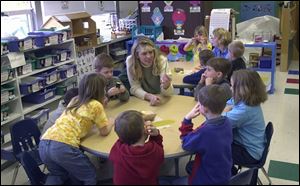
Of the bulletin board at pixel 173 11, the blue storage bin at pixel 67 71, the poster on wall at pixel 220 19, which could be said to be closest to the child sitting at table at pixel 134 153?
the blue storage bin at pixel 67 71

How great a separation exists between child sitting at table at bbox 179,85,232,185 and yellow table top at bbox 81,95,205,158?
Answer: 99 millimetres

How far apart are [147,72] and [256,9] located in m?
3.75

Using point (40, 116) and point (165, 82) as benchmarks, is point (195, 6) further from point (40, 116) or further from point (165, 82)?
point (40, 116)

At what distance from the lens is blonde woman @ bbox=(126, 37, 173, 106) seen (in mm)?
2068

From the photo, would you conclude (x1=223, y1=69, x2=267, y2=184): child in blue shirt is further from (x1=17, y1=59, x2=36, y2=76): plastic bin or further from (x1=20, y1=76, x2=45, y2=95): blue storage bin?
(x1=17, y1=59, x2=36, y2=76): plastic bin

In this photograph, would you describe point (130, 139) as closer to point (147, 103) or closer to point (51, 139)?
point (51, 139)

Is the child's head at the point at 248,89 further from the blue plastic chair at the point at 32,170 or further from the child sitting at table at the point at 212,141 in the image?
the blue plastic chair at the point at 32,170

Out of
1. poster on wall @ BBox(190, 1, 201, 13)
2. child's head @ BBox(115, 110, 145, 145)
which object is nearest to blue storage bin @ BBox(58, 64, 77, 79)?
child's head @ BBox(115, 110, 145, 145)

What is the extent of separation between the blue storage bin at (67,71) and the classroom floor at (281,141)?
4.51 feet

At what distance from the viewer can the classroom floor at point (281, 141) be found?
43.2 inches

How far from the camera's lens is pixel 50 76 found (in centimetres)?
260

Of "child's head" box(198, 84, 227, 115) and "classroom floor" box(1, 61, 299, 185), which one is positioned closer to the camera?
"classroom floor" box(1, 61, 299, 185)

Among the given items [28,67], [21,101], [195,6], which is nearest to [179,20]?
[195,6]

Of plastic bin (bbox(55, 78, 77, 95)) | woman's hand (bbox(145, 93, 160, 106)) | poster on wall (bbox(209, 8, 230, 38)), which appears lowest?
plastic bin (bbox(55, 78, 77, 95))
